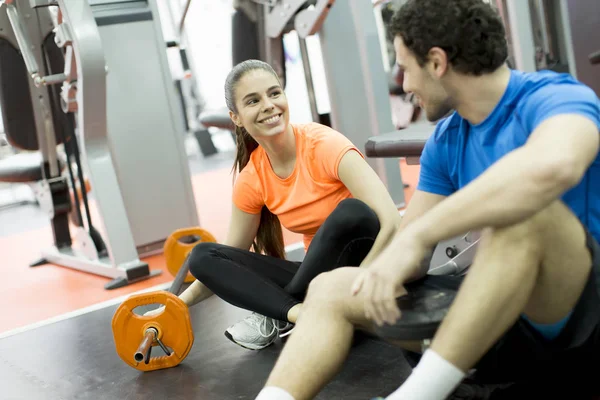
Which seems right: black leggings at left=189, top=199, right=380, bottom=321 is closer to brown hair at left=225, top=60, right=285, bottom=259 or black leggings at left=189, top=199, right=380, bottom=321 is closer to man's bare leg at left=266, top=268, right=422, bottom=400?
brown hair at left=225, top=60, right=285, bottom=259

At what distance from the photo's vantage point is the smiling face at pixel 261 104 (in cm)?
228

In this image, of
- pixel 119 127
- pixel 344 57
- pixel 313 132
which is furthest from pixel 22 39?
pixel 313 132

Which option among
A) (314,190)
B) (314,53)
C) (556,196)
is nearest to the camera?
(556,196)

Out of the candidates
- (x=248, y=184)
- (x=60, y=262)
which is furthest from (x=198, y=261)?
(x=60, y=262)

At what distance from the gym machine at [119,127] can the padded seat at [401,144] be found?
4.51 ft

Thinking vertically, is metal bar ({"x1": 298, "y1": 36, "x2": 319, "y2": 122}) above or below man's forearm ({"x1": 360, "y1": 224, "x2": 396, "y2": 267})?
above

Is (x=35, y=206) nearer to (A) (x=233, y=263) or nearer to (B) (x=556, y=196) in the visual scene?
(A) (x=233, y=263)

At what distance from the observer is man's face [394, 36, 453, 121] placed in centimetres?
153

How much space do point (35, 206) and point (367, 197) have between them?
6909mm

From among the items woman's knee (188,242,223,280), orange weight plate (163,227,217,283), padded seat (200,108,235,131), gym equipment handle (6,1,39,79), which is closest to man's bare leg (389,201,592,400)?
woman's knee (188,242,223,280)

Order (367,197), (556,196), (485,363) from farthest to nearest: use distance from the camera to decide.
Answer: (367,197)
(485,363)
(556,196)

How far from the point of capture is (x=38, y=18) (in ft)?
13.5

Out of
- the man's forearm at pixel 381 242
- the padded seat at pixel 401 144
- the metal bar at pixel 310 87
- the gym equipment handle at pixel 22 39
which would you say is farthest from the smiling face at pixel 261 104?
the metal bar at pixel 310 87

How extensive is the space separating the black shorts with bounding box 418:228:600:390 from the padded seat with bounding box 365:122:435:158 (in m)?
1.41
